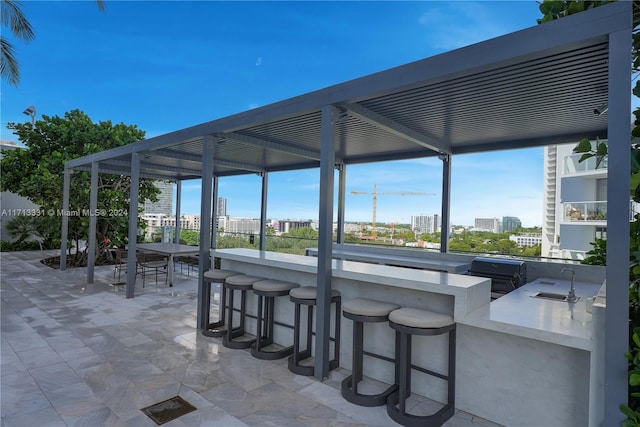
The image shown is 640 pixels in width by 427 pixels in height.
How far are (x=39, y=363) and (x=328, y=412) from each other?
2778 millimetres

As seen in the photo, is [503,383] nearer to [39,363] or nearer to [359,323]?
[359,323]

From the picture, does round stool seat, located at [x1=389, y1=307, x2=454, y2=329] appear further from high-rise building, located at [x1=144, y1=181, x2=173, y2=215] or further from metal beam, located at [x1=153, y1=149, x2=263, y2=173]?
high-rise building, located at [x1=144, y1=181, x2=173, y2=215]

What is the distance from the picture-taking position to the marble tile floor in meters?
2.42

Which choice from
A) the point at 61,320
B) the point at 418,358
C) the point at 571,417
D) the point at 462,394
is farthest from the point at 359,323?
the point at 61,320

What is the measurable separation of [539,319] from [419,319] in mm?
761

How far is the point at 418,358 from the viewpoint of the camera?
2.81 m

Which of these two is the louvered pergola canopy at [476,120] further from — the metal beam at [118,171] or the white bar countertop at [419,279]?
the metal beam at [118,171]

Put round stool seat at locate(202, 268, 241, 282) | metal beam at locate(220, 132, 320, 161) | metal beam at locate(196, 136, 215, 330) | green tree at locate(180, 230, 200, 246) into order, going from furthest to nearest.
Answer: green tree at locate(180, 230, 200, 246)
metal beam at locate(220, 132, 320, 161)
metal beam at locate(196, 136, 215, 330)
round stool seat at locate(202, 268, 241, 282)

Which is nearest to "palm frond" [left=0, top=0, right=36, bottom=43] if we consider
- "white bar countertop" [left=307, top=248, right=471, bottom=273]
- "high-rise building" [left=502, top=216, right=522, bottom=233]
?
"white bar countertop" [left=307, top=248, right=471, bottom=273]

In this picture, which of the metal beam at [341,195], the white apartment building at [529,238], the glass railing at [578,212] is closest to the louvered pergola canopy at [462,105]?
the metal beam at [341,195]

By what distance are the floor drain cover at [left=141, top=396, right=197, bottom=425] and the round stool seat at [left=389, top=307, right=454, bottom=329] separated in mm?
1603

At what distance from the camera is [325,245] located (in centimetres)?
327

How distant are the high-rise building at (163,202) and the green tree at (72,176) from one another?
140 cm

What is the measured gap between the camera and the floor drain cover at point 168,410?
2393 millimetres
